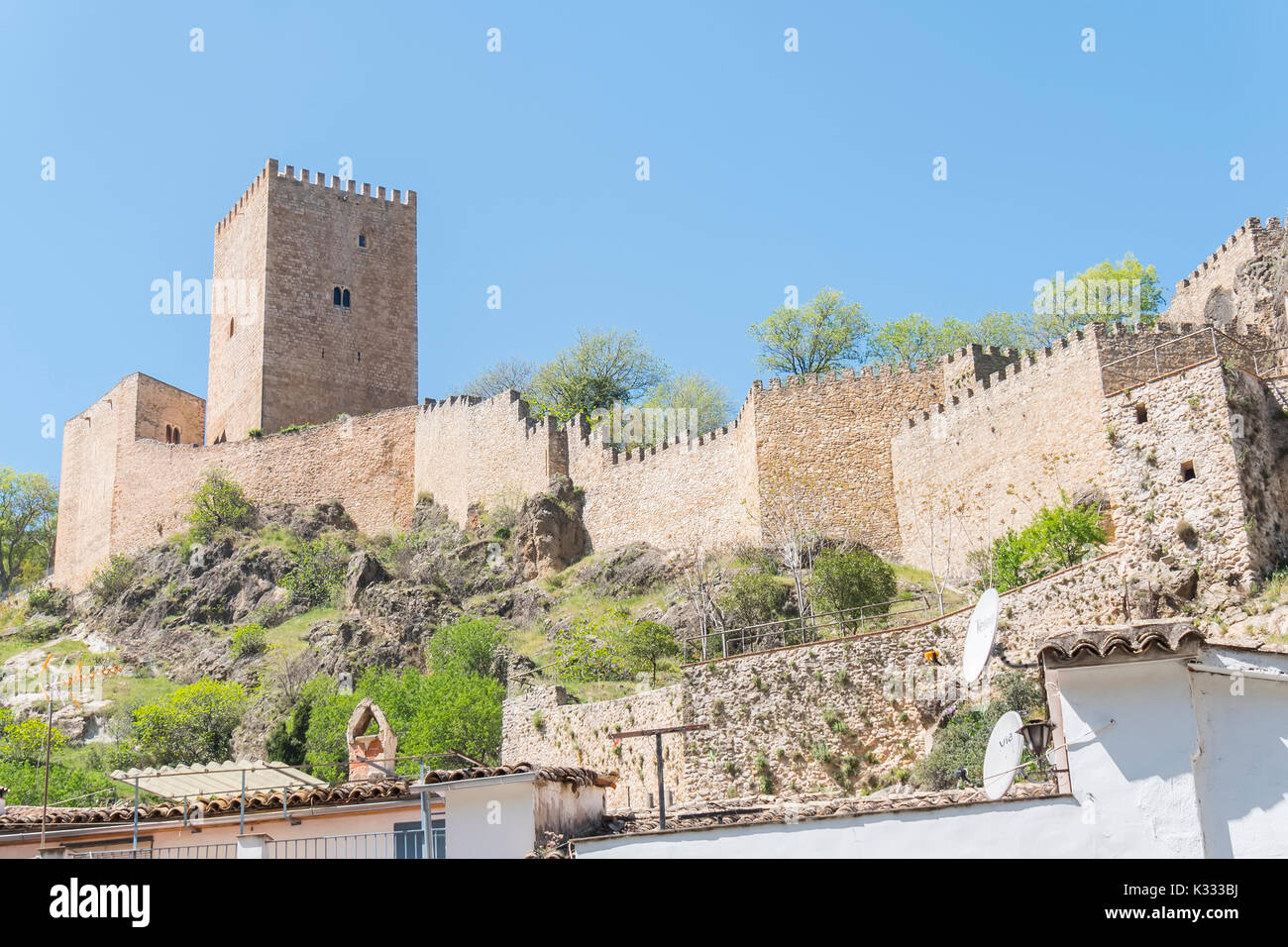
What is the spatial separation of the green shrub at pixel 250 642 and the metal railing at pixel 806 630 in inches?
617

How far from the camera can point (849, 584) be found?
96.7 feet

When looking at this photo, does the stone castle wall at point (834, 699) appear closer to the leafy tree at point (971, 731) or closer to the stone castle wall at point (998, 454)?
the leafy tree at point (971, 731)

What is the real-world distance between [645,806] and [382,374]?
35.9m

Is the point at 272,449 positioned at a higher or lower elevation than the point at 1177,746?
higher

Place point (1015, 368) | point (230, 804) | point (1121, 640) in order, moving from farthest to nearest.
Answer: point (1015, 368)
point (230, 804)
point (1121, 640)

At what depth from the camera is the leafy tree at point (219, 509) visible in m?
49.8

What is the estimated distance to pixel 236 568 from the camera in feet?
154

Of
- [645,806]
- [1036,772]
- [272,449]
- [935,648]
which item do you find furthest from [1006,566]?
[272,449]

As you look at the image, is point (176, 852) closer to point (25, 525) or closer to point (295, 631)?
point (295, 631)

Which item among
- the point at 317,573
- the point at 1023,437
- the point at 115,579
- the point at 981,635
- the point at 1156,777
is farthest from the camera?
the point at 115,579

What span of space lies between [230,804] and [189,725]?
22941mm

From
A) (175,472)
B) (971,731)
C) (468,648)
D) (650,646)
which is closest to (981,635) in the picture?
(971,731)

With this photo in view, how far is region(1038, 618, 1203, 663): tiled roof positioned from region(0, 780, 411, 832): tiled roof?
7.33 m
